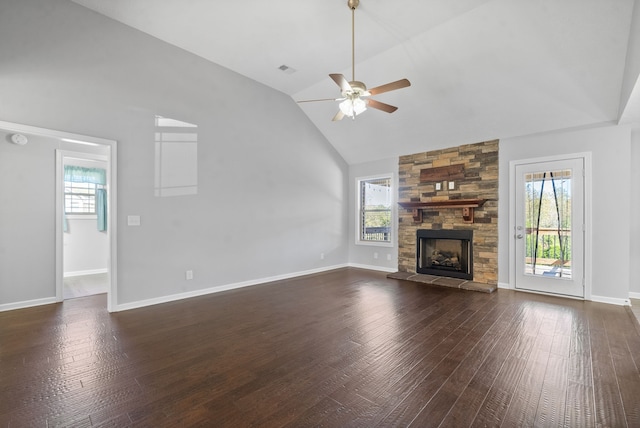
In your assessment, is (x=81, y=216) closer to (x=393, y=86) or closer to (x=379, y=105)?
(x=379, y=105)

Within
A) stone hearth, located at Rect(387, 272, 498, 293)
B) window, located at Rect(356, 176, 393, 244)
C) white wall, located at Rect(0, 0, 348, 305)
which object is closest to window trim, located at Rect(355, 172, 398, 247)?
window, located at Rect(356, 176, 393, 244)

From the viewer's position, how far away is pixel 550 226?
4.66 metres

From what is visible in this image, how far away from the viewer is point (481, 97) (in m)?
4.60

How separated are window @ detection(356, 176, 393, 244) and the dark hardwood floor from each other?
298 cm

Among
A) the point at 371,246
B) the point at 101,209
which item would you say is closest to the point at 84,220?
the point at 101,209

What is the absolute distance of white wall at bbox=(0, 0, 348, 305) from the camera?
3.41m

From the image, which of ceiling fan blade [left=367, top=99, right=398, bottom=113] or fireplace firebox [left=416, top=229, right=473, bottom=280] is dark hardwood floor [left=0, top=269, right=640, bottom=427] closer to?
fireplace firebox [left=416, top=229, right=473, bottom=280]

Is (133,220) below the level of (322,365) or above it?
above

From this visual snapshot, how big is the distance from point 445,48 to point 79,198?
24.7ft

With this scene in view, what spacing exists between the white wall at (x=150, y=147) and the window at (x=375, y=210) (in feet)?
6.08

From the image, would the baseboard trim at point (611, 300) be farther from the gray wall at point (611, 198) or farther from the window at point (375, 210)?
the window at point (375, 210)

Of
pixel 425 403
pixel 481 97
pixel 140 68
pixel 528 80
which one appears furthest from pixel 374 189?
pixel 425 403

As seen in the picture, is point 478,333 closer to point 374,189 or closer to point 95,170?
point 374,189

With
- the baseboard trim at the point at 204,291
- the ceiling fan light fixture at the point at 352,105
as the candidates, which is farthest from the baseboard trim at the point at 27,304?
the ceiling fan light fixture at the point at 352,105
